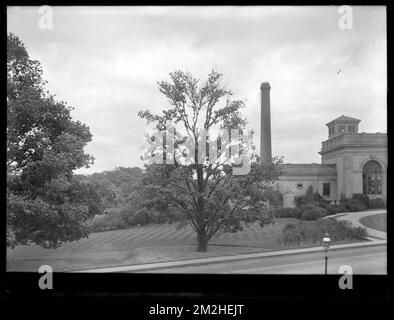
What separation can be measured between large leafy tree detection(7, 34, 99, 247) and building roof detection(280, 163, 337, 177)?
187 inches

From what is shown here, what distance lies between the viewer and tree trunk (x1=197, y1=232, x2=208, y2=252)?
22.7ft

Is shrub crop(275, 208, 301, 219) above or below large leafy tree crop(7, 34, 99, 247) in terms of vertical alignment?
below

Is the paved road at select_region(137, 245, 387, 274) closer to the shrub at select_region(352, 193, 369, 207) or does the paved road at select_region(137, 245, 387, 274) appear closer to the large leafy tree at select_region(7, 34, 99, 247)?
the shrub at select_region(352, 193, 369, 207)

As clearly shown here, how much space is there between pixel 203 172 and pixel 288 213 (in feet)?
8.91

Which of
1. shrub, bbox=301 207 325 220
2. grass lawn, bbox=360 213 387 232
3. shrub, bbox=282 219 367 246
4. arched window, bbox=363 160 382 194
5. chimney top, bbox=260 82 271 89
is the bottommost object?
shrub, bbox=282 219 367 246

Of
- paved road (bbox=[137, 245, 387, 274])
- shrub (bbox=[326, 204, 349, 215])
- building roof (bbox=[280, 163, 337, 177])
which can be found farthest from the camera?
building roof (bbox=[280, 163, 337, 177])

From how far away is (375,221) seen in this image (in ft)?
19.5

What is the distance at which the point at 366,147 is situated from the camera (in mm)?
5867

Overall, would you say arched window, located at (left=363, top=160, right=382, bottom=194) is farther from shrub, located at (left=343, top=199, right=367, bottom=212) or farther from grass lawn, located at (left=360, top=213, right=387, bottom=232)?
grass lawn, located at (left=360, top=213, right=387, bottom=232)

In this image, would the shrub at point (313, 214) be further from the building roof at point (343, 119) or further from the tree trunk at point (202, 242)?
the tree trunk at point (202, 242)

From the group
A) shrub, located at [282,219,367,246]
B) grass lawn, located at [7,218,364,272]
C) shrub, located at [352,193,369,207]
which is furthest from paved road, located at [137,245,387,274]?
shrub, located at [352,193,369,207]

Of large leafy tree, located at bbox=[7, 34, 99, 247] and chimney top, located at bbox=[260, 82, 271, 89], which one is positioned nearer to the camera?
chimney top, located at bbox=[260, 82, 271, 89]

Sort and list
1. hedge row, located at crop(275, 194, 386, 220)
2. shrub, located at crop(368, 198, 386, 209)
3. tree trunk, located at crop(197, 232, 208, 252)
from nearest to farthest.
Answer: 1. shrub, located at crop(368, 198, 386, 209)
2. hedge row, located at crop(275, 194, 386, 220)
3. tree trunk, located at crop(197, 232, 208, 252)

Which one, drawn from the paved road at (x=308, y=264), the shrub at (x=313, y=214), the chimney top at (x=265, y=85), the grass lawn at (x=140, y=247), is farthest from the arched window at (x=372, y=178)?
the chimney top at (x=265, y=85)
